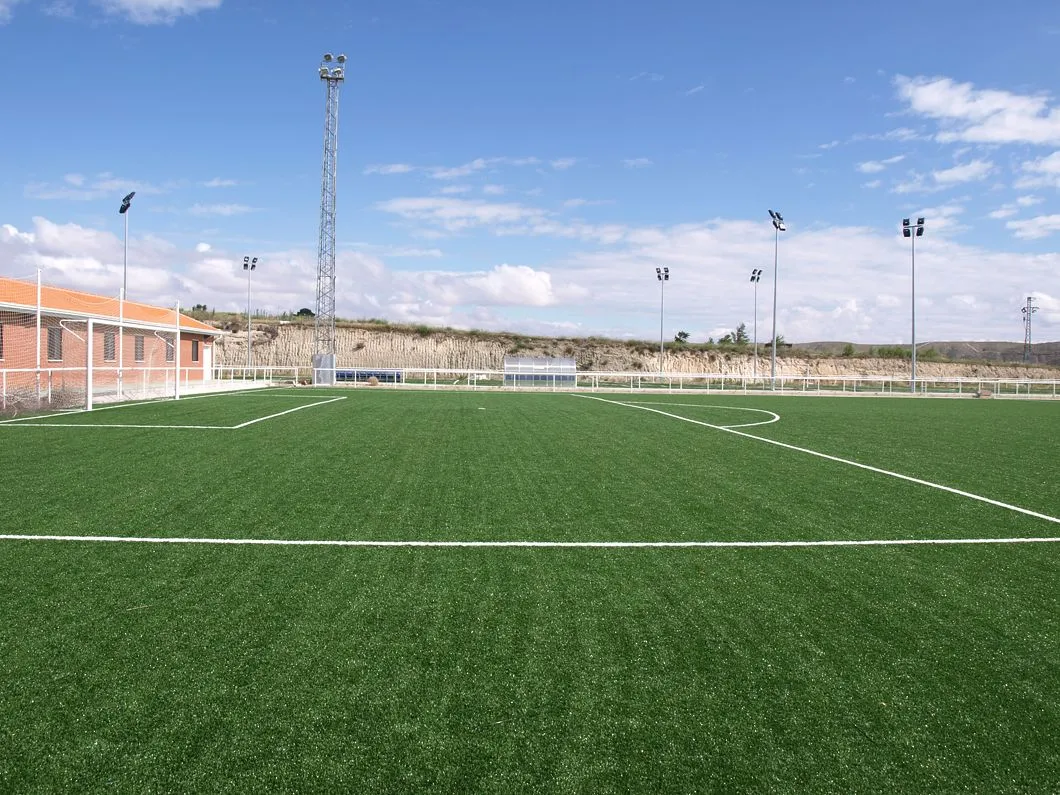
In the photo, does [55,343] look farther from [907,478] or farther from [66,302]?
[907,478]

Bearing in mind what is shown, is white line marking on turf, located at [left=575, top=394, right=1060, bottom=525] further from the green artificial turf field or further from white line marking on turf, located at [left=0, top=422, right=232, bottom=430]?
white line marking on turf, located at [left=0, top=422, right=232, bottom=430]

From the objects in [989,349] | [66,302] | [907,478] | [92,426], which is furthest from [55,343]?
[989,349]

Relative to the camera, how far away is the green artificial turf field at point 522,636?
9.48 feet

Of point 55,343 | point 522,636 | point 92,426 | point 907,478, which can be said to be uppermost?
point 55,343

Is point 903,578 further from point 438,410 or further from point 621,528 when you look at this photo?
point 438,410

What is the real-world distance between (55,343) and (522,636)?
21.8 m

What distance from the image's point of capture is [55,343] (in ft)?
67.4

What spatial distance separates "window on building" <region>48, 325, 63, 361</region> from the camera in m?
20.3

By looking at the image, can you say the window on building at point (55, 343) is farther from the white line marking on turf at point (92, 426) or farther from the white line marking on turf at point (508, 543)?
the white line marking on turf at point (508, 543)

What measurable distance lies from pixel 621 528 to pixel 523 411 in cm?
1425

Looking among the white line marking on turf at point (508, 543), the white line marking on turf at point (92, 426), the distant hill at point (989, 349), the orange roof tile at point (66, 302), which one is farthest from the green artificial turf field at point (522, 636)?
the distant hill at point (989, 349)

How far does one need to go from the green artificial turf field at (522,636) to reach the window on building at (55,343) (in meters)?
13.9

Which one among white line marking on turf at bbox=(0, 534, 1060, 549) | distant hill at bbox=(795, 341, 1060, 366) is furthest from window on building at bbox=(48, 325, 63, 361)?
distant hill at bbox=(795, 341, 1060, 366)

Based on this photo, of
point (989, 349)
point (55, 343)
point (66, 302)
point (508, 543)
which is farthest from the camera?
point (989, 349)
